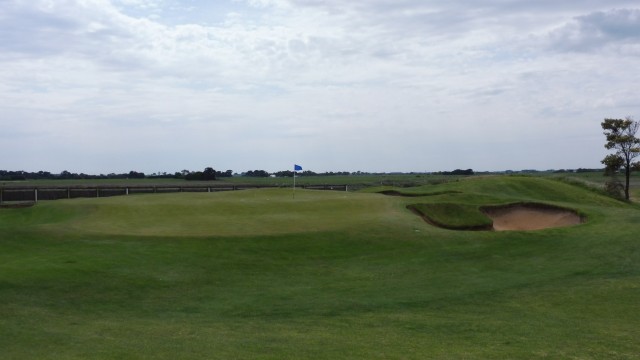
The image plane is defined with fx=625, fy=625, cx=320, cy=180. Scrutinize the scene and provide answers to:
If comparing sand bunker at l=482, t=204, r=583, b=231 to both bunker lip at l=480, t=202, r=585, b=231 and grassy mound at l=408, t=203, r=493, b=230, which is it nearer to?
bunker lip at l=480, t=202, r=585, b=231

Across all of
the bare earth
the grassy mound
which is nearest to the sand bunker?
the bare earth

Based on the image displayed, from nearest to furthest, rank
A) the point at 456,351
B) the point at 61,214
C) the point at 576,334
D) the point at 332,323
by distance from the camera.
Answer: the point at 456,351
the point at 576,334
the point at 332,323
the point at 61,214

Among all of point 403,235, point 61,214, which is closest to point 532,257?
point 403,235

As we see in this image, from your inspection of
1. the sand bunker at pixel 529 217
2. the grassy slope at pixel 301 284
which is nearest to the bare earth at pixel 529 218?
the sand bunker at pixel 529 217

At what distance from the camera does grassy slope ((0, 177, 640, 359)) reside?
11.8 m

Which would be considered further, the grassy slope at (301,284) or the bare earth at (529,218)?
the bare earth at (529,218)

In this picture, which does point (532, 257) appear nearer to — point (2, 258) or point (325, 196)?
point (325, 196)

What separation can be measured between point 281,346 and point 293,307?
14.5 feet

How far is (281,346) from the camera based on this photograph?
1136 centimetres

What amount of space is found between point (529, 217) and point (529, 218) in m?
0.11

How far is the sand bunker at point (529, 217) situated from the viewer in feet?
108

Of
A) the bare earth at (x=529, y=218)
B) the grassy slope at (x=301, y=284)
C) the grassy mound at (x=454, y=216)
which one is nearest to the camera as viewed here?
the grassy slope at (x=301, y=284)

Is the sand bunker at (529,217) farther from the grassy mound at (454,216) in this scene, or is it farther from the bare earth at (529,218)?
the grassy mound at (454,216)

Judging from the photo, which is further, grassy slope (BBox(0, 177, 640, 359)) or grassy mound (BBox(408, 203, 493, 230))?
grassy mound (BBox(408, 203, 493, 230))
